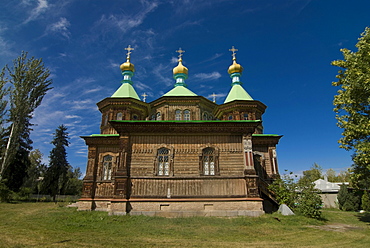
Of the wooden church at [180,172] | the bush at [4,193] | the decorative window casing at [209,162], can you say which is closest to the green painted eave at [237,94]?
the wooden church at [180,172]

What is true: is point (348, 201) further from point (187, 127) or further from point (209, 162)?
point (187, 127)

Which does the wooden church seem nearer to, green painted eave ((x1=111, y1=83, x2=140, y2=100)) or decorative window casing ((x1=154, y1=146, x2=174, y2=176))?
decorative window casing ((x1=154, y1=146, x2=174, y2=176))

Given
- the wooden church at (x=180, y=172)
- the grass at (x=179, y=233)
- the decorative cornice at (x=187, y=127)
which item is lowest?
the grass at (x=179, y=233)

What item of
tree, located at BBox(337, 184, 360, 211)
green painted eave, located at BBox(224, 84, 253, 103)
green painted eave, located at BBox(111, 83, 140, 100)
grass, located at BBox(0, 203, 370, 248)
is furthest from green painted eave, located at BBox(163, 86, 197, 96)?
tree, located at BBox(337, 184, 360, 211)

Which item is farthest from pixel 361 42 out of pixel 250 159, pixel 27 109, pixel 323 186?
pixel 27 109

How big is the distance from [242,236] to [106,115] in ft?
54.8

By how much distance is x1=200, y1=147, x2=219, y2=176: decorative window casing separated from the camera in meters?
14.4

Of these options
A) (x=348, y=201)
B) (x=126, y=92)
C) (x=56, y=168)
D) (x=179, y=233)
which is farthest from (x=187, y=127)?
(x=56, y=168)

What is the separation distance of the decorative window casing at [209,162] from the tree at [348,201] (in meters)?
17.2

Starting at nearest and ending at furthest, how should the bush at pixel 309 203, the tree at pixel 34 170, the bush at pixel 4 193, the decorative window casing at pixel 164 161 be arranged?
the bush at pixel 309 203 → the decorative window casing at pixel 164 161 → the bush at pixel 4 193 → the tree at pixel 34 170

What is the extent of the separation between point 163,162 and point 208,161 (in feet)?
9.39

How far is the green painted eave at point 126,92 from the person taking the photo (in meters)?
22.4

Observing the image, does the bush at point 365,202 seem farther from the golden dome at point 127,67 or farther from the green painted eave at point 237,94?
the golden dome at point 127,67

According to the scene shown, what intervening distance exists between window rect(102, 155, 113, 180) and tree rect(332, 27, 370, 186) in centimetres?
1529
